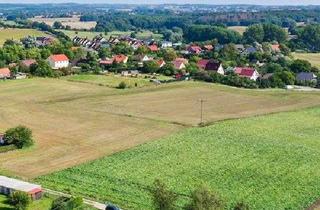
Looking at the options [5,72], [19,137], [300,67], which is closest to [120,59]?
[5,72]

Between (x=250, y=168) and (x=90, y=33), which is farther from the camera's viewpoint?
(x=90, y=33)

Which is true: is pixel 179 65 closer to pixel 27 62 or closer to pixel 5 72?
pixel 27 62

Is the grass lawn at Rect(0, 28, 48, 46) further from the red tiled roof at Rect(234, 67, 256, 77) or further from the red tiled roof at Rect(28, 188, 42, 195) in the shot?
the red tiled roof at Rect(28, 188, 42, 195)

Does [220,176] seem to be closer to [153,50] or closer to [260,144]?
[260,144]

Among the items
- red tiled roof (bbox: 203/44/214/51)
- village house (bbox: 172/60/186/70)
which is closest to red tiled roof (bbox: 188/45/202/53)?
red tiled roof (bbox: 203/44/214/51)

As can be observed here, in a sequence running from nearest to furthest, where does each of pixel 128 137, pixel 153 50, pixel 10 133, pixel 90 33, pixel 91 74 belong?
pixel 10 133, pixel 128 137, pixel 91 74, pixel 153 50, pixel 90 33

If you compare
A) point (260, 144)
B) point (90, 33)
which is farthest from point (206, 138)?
point (90, 33)
